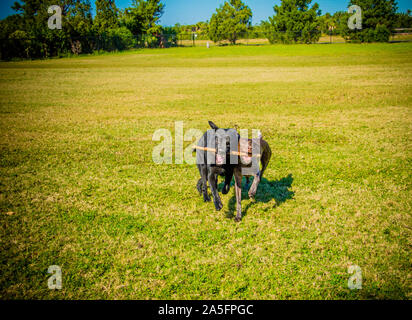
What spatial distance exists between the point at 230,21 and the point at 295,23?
17.6 meters

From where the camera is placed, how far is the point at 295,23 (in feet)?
184

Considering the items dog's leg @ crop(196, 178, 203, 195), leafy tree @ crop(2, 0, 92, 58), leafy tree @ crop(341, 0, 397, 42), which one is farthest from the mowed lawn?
leafy tree @ crop(341, 0, 397, 42)

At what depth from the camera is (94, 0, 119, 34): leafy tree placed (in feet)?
201

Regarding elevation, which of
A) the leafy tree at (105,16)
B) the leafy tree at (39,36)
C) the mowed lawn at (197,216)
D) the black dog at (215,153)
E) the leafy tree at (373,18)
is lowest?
the mowed lawn at (197,216)

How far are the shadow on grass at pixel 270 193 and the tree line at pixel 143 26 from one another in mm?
42870

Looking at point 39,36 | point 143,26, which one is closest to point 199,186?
point 39,36

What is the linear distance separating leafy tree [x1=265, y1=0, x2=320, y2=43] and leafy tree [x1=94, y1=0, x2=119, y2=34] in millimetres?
36117

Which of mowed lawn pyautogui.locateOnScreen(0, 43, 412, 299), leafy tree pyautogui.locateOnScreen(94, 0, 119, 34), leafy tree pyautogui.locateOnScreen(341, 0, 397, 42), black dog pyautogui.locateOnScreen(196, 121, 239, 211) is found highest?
leafy tree pyautogui.locateOnScreen(94, 0, 119, 34)

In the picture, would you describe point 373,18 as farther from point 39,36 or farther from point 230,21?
point 39,36

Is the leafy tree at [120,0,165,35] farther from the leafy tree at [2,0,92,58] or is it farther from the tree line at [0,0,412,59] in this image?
the leafy tree at [2,0,92,58]

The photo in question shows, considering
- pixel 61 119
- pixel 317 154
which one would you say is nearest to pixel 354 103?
pixel 317 154

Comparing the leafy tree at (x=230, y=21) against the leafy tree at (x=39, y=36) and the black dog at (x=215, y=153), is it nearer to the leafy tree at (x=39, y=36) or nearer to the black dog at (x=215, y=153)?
the leafy tree at (x=39, y=36)

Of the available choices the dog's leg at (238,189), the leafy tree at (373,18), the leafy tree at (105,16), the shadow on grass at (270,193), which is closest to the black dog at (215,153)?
the dog's leg at (238,189)

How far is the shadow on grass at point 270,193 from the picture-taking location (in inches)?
172
